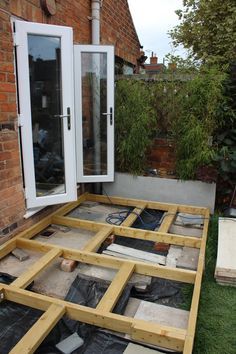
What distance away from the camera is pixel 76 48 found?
346 cm

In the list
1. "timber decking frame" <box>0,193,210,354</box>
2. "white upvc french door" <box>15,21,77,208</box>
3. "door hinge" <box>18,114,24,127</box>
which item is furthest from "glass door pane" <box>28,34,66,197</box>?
"timber decking frame" <box>0,193,210,354</box>

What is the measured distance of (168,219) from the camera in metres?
3.41

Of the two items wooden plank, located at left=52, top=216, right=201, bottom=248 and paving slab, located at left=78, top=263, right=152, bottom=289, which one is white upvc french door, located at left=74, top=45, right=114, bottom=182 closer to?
wooden plank, located at left=52, top=216, right=201, bottom=248

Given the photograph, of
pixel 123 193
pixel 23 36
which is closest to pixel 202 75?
pixel 123 193

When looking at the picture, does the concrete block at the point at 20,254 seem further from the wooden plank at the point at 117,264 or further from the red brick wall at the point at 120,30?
the red brick wall at the point at 120,30

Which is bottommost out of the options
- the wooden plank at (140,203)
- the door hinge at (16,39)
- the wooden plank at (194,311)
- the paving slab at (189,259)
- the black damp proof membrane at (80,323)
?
the black damp proof membrane at (80,323)

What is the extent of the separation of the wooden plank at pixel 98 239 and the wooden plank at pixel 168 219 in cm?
56

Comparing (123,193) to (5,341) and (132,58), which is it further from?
(132,58)

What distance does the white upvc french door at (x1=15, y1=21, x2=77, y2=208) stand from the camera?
274cm

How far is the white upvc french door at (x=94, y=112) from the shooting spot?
3.62 metres

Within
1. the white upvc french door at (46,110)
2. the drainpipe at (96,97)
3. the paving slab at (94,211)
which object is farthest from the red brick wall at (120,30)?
the paving slab at (94,211)

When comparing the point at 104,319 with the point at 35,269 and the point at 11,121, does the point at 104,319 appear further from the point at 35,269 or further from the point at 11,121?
the point at 11,121

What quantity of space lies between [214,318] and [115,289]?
28.9 inches

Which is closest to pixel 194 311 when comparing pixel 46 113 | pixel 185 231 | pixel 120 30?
pixel 185 231
